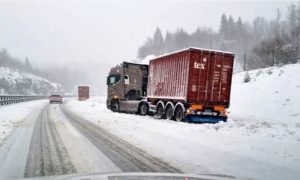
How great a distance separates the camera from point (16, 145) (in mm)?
10906

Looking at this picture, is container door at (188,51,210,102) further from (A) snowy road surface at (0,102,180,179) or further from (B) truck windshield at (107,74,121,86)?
(B) truck windshield at (107,74,121,86)

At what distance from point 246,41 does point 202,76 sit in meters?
113

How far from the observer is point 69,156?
9062 mm

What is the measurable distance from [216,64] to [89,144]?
34.2 ft

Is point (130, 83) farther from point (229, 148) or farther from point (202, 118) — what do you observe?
point (229, 148)

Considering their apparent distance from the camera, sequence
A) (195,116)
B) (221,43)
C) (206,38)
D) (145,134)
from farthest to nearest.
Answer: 1. (206,38)
2. (221,43)
3. (195,116)
4. (145,134)

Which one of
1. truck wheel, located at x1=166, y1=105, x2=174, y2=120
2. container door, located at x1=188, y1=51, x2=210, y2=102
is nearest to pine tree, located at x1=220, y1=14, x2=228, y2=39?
truck wheel, located at x1=166, y1=105, x2=174, y2=120

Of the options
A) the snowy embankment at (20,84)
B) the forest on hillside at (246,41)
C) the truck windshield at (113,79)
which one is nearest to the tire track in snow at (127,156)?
the truck windshield at (113,79)

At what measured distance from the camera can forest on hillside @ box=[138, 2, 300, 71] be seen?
4281 cm

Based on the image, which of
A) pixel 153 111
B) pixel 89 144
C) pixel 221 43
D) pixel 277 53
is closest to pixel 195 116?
pixel 153 111

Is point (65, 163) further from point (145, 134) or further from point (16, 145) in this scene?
point (145, 134)

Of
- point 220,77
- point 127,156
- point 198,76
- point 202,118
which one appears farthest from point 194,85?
point 127,156

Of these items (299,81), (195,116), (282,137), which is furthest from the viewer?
(299,81)

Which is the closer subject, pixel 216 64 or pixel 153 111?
pixel 216 64
